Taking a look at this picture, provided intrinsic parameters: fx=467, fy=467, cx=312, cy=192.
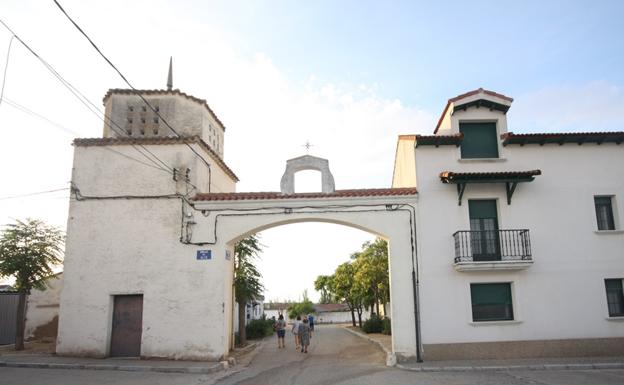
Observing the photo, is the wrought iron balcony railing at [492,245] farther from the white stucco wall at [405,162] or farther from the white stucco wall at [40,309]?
the white stucco wall at [40,309]

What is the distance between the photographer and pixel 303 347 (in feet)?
61.2

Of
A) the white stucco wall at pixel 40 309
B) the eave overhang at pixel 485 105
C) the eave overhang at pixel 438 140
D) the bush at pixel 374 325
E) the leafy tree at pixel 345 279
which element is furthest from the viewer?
the leafy tree at pixel 345 279

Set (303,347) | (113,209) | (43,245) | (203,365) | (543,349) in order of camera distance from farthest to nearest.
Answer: (303,347), (43,245), (113,209), (543,349), (203,365)

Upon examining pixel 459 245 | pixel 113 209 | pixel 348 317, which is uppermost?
pixel 113 209

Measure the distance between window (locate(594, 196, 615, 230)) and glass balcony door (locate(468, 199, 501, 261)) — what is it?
347 centimetres

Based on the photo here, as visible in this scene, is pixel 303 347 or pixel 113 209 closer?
pixel 113 209

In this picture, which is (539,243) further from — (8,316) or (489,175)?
(8,316)

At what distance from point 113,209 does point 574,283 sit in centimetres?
1468

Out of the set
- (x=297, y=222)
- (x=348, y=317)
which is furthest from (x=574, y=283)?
(x=348, y=317)

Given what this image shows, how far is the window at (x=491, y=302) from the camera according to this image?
46.7ft

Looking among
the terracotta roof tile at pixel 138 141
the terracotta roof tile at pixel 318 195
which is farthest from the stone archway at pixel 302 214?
the terracotta roof tile at pixel 138 141

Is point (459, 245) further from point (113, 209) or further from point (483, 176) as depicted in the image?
point (113, 209)

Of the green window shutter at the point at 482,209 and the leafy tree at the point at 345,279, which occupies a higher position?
the green window shutter at the point at 482,209

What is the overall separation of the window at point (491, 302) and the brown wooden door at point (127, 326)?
33.8ft
